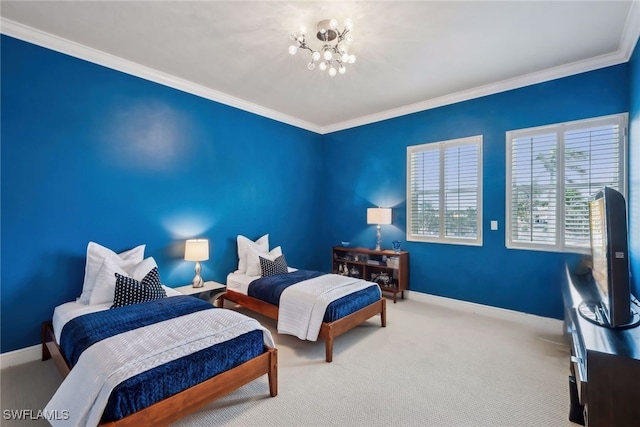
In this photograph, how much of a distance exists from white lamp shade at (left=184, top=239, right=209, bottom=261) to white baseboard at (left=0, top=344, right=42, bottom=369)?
4.95ft

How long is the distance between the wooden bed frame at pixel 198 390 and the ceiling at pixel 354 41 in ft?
9.03

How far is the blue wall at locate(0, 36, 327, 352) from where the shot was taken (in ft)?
8.64

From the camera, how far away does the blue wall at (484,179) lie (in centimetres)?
331

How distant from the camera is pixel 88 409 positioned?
150cm

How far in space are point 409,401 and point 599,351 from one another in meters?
1.22

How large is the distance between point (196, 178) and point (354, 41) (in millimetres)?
2598

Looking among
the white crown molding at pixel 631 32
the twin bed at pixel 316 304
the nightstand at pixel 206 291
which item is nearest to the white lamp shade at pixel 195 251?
the nightstand at pixel 206 291

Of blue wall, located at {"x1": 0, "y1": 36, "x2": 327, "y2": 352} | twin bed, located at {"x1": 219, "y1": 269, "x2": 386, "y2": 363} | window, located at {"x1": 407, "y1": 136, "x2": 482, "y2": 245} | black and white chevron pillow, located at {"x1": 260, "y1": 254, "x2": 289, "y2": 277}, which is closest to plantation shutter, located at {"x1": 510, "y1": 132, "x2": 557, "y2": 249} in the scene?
window, located at {"x1": 407, "y1": 136, "x2": 482, "y2": 245}

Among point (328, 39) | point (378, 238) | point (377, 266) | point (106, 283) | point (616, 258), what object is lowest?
point (377, 266)

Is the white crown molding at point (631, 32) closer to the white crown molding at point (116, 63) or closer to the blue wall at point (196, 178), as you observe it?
the blue wall at point (196, 178)

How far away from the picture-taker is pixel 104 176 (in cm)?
312

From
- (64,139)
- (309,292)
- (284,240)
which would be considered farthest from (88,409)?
(284,240)

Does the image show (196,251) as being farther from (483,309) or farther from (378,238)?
(483,309)

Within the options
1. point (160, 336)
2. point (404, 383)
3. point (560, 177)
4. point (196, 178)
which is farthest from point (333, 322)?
point (560, 177)
